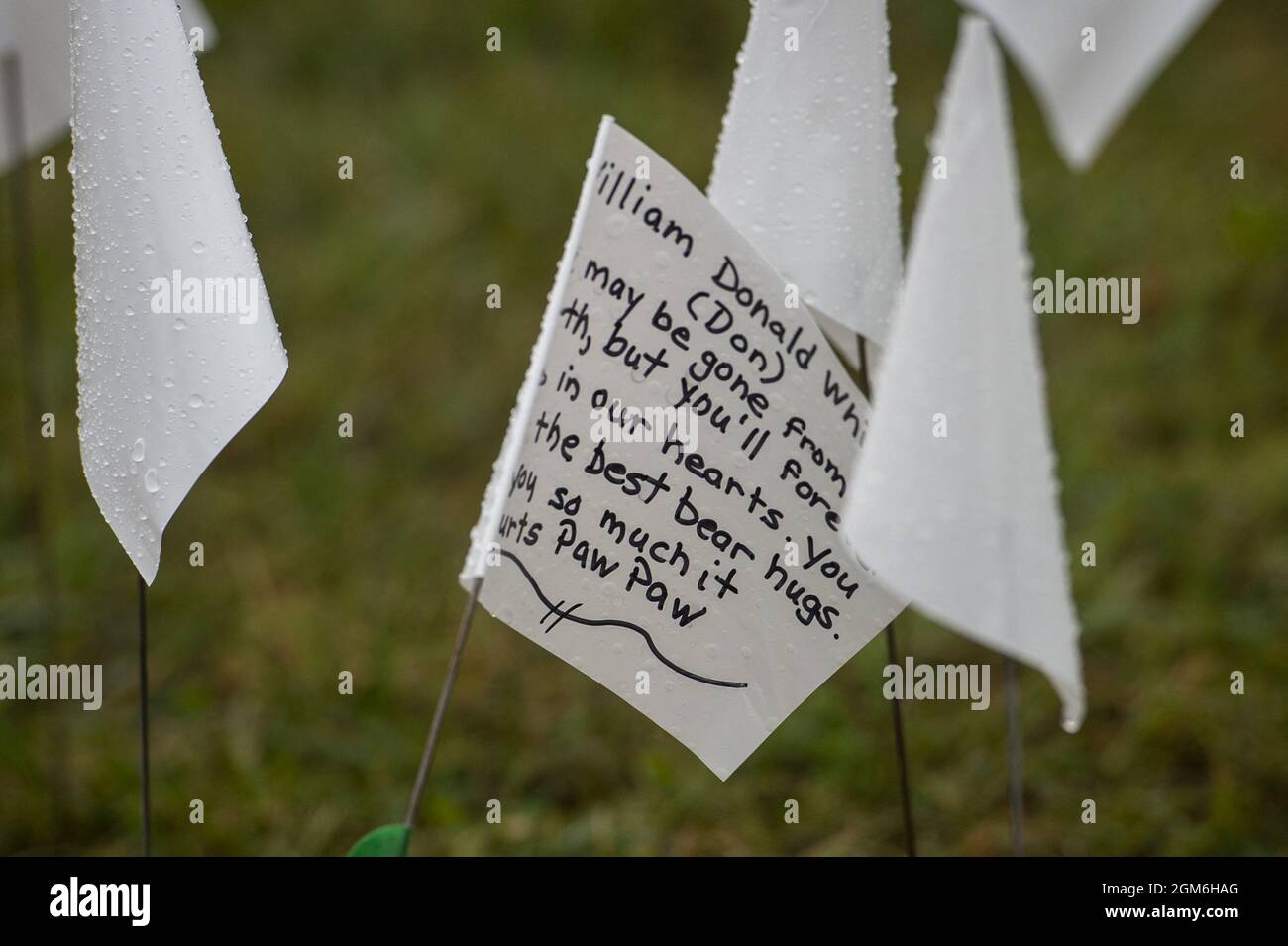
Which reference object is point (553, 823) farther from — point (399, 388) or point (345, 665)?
point (399, 388)

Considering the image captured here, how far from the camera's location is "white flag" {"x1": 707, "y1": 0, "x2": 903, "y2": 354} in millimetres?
937

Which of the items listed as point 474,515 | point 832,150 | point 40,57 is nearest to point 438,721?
point 832,150

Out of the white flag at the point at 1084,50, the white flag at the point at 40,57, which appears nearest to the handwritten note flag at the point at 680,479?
the white flag at the point at 1084,50

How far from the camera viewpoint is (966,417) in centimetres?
73

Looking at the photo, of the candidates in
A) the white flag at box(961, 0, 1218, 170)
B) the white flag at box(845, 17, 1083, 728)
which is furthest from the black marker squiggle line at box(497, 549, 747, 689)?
the white flag at box(961, 0, 1218, 170)

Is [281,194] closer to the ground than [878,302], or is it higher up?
higher up

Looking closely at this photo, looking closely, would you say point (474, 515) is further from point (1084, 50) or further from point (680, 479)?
point (1084, 50)

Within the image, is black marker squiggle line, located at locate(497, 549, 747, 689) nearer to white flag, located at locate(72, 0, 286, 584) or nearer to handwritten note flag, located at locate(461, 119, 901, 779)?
handwritten note flag, located at locate(461, 119, 901, 779)

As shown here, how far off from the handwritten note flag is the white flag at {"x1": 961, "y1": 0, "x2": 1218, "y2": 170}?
1.02ft

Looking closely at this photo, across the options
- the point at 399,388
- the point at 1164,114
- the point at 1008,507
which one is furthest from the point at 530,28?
the point at 1008,507

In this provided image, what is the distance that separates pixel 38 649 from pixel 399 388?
1.23 m

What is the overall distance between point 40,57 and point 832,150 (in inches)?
41.3

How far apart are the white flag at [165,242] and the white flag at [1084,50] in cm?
56

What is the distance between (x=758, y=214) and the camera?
0.98 meters
